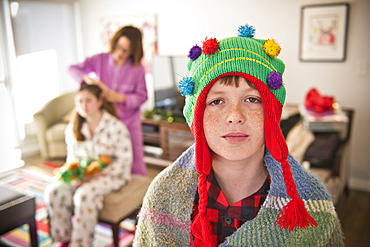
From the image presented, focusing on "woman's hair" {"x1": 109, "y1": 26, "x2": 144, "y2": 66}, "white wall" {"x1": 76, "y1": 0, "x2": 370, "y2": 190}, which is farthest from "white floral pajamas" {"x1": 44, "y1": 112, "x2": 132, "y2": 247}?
"white wall" {"x1": 76, "y1": 0, "x2": 370, "y2": 190}

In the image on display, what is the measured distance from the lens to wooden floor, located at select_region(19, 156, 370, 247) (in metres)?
2.04

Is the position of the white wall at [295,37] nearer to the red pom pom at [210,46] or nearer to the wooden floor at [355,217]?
the wooden floor at [355,217]

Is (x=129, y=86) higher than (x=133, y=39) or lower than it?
lower

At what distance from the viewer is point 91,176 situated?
190cm

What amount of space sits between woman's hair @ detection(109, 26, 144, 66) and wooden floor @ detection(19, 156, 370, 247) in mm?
1856

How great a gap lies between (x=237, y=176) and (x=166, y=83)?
8.18ft

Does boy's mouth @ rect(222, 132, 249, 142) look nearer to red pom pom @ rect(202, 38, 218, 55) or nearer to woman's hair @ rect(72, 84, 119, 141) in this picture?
red pom pom @ rect(202, 38, 218, 55)

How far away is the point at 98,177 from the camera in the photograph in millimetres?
1893

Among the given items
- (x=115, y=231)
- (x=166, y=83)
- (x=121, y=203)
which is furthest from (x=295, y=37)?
(x=115, y=231)

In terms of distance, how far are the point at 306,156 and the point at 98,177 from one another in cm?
135

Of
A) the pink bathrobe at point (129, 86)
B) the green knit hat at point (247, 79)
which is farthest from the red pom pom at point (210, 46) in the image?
the pink bathrobe at point (129, 86)

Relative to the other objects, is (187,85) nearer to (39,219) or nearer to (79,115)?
(79,115)

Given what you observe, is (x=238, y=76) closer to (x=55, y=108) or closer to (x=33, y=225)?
(x=33, y=225)

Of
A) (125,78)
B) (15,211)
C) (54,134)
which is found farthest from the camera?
(54,134)
